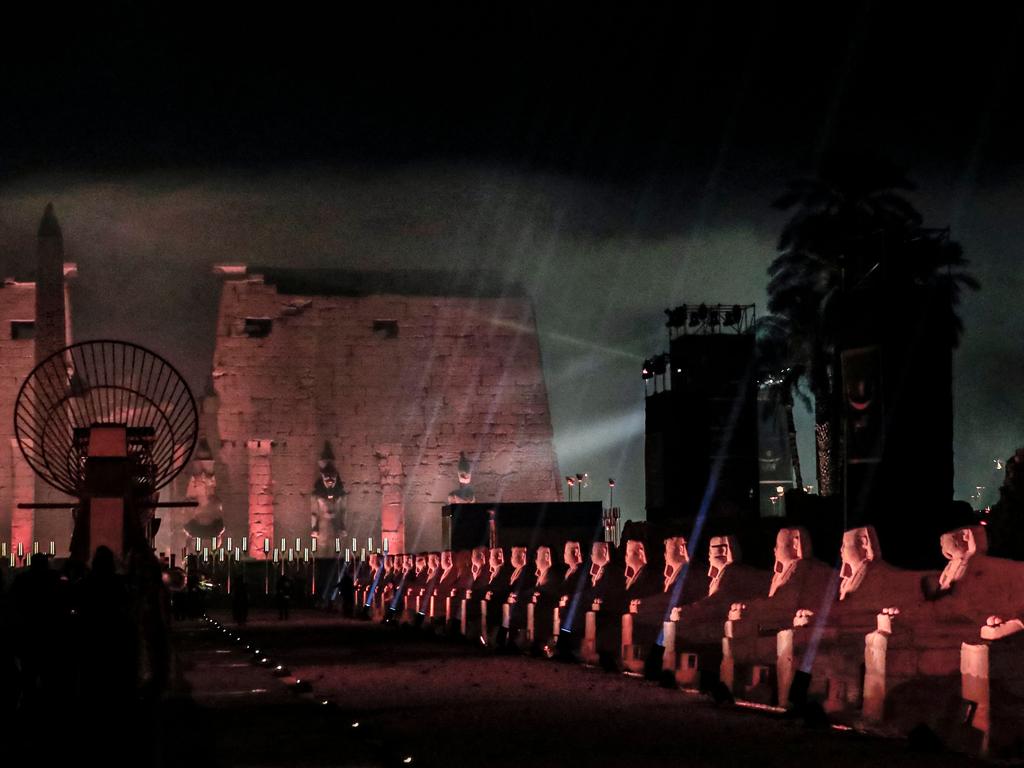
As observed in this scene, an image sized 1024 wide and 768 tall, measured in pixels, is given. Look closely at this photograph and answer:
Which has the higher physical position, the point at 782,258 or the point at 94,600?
the point at 782,258

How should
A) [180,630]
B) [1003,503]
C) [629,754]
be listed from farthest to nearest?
[180,630], [1003,503], [629,754]

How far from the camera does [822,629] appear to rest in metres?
12.9

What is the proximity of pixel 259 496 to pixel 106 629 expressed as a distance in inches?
2343

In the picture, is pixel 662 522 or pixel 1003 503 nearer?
pixel 1003 503

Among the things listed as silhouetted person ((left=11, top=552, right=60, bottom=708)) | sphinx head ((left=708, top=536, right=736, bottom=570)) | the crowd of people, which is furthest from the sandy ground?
sphinx head ((left=708, top=536, right=736, bottom=570))

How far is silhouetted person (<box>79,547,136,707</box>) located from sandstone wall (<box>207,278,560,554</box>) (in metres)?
59.3

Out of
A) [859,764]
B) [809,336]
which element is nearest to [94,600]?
[859,764]

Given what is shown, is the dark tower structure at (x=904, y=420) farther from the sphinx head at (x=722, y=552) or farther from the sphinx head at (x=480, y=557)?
the sphinx head at (x=480, y=557)

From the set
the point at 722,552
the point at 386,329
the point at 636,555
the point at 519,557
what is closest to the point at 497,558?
the point at 519,557

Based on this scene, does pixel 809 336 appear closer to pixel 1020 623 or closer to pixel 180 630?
pixel 180 630

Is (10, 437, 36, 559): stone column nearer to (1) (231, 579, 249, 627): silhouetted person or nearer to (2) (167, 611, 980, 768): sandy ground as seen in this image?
(1) (231, 579, 249, 627): silhouetted person

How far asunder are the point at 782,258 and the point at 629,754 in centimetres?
2764

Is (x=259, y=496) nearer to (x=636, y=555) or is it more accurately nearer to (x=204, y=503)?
(x=204, y=503)

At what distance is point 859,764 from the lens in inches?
377
